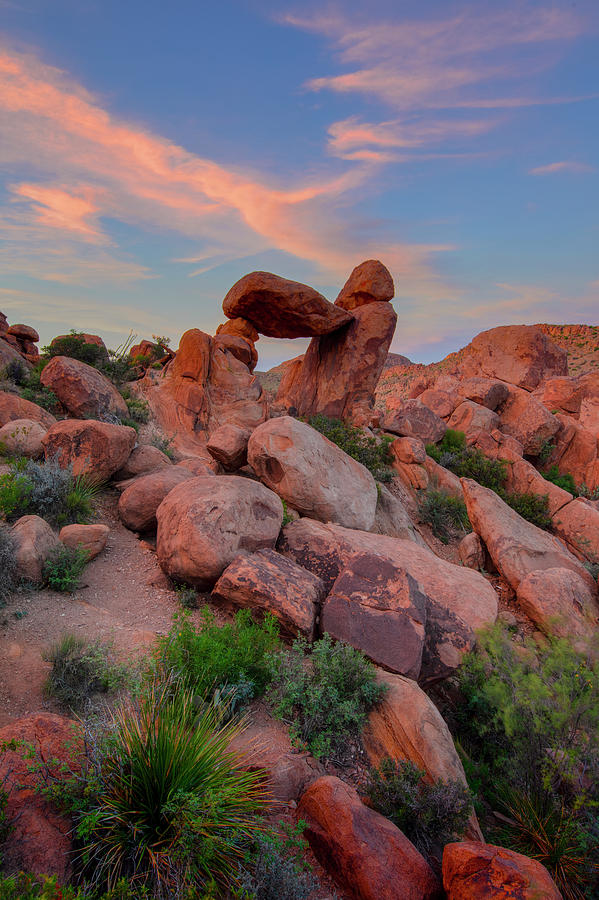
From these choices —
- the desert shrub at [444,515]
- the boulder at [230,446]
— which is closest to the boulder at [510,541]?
the desert shrub at [444,515]

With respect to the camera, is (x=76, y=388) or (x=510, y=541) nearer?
(x=510, y=541)

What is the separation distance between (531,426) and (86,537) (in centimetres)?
1987

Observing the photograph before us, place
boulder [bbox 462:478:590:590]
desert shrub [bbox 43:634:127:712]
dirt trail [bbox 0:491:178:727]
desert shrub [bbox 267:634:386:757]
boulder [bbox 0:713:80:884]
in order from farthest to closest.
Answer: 1. boulder [bbox 462:478:590:590]
2. desert shrub [bbox 267:634:386:757]
3. dirt trail [bbox 0:491:178:727]
4. desert shrub [bbox 43:634:127:712]
5. boulder [bbox 0:713:80:884]

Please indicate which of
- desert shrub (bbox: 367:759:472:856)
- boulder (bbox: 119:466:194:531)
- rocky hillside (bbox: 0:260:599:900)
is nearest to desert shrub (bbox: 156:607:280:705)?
rocky hillside (bbox: 0:260:599:900)

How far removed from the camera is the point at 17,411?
1034 centimetres

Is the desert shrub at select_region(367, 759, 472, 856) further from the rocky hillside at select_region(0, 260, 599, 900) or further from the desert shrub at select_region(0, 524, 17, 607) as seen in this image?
the desert shrub at select_region(0, 524, 17, 607)

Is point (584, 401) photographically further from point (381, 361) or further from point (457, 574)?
point (457, 574)

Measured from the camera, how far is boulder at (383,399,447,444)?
1905 cm

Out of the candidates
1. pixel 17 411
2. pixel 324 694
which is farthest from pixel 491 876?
pixel 17 411

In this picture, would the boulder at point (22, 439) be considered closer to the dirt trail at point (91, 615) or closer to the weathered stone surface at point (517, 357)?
the dirt trail at point (91, 615)

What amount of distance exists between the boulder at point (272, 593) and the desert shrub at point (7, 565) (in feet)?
8.13

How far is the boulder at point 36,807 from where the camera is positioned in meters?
2.68

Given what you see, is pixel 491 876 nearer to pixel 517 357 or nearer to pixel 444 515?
pixel 444 515

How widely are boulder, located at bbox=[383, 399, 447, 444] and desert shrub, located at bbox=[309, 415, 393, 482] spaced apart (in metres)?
1.55
